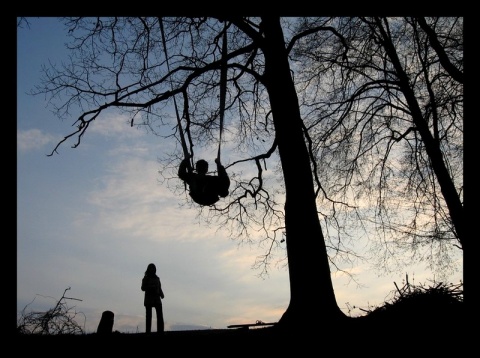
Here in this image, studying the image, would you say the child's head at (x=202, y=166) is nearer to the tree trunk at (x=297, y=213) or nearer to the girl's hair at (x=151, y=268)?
the tree trunk at (x=297, y=213)

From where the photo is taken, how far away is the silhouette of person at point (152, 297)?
984 cm

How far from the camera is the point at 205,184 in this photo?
7.04 meters

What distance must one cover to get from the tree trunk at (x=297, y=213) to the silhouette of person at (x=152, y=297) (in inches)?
125

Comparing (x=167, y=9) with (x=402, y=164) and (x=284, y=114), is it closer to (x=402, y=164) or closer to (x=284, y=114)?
(x=284, y=114)

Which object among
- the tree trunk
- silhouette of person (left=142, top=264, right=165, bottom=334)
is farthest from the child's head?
silhouette of person (left=142, top=264, right=165, bottom=334)

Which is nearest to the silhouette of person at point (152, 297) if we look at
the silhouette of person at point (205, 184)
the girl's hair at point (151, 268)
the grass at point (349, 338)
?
the girl's hair at point (151, 268)

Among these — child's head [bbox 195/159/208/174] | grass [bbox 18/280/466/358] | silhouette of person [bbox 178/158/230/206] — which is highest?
child's head [bbox 195/159/208/174]

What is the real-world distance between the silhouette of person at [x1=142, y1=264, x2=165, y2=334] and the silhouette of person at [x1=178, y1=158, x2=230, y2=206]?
3415 mm

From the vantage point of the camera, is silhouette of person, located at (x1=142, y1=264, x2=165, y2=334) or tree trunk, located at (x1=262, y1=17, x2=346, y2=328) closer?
tree trunk, located at (x1=262, y1=17, x2=346, y2=328)

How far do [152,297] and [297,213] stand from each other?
3572 millimetres

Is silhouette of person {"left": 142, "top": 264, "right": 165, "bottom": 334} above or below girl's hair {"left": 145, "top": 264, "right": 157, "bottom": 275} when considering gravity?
below

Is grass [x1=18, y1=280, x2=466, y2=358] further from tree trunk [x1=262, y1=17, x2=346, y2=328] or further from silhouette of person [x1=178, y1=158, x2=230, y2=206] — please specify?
silhouette of person [x1=178, y1=158, x2=230, y2=206]

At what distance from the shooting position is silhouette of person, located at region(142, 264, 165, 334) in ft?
32.3
